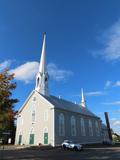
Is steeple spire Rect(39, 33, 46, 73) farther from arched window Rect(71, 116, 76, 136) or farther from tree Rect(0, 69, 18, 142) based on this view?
tree Rect(0, 69, 18, 142)

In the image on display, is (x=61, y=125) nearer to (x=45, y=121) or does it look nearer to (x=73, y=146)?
(x=45, y=121)

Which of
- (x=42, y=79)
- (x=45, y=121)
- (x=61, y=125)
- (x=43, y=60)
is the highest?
(x=43, y=60)

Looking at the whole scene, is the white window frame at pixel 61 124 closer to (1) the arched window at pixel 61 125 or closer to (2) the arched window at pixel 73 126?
(1) the arched window at pixel 61 125

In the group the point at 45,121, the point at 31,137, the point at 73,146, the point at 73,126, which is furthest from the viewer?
the point at 73,126

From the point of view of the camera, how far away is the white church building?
41.6 m

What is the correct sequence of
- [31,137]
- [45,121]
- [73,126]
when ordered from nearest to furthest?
[45,121] → [31,137] → [73,126]

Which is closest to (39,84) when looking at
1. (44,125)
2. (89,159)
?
(44,125)

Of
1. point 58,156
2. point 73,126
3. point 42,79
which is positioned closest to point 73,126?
Result: point 73,126

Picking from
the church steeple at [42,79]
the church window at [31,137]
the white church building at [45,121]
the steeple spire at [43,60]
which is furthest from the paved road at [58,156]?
the steeple spire at [43,60]

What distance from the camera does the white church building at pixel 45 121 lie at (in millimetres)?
41562

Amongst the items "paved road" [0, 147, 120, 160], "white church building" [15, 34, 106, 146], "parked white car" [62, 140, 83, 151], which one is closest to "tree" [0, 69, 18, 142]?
"paved road" [0, 147, 120, 160]

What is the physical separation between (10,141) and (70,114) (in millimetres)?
17645

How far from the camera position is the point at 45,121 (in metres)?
42.6

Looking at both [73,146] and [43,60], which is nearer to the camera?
[73,146]
